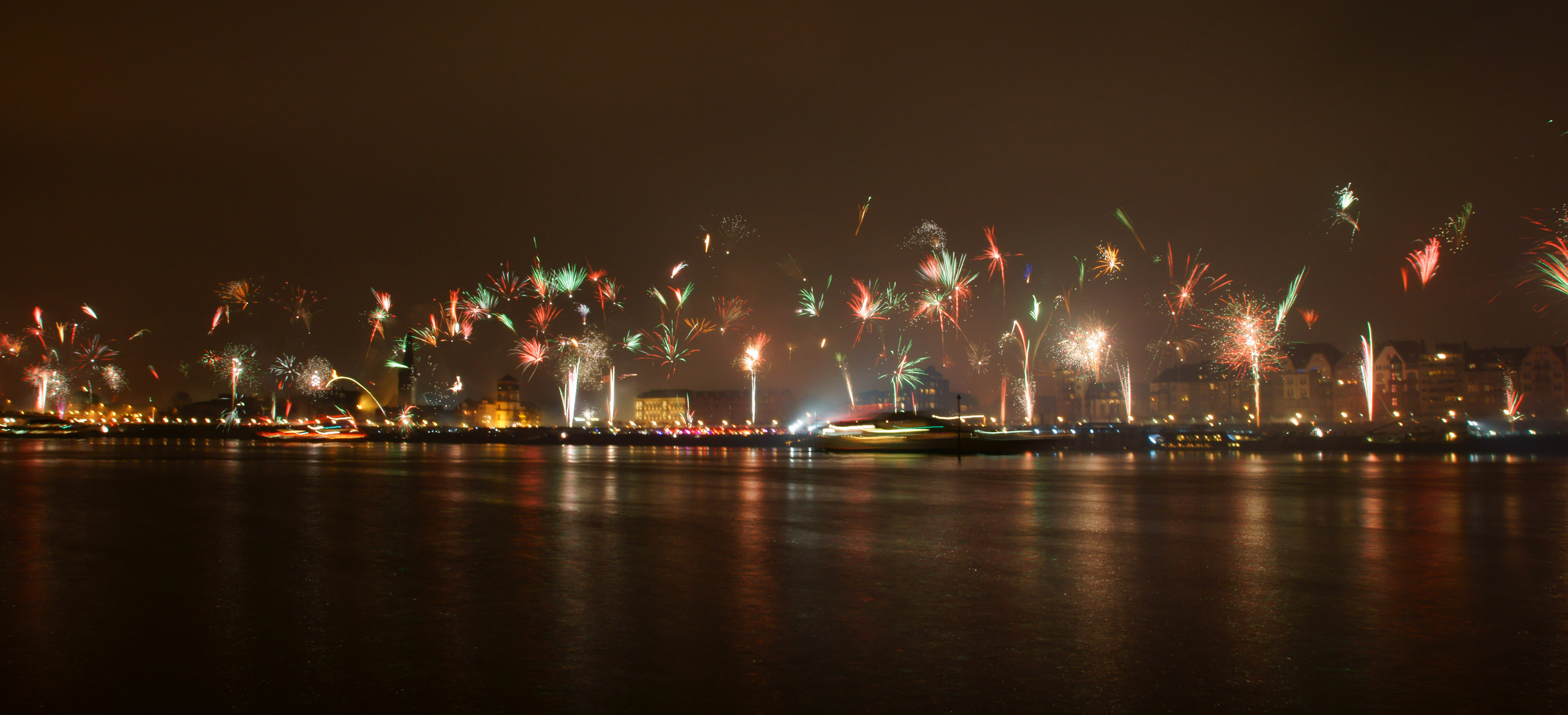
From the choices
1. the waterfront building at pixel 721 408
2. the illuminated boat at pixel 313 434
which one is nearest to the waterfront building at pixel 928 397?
the waterfront building at pixel 721 408

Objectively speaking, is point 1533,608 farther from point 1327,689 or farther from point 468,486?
point 468,486

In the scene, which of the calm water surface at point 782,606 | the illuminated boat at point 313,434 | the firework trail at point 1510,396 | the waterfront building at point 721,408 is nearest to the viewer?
the calm water surface at point 782,606

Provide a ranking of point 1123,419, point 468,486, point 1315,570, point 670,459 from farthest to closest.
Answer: point 1123,419, point 670,459, point 468,486, point 1315,570

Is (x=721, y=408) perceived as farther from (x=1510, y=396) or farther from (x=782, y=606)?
(x=782, y=606)

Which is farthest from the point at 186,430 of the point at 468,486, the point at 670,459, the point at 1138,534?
the point at 1138,534

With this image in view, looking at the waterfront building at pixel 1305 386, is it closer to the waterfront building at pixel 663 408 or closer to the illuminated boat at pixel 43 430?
the waterfront building at pixel 663 408

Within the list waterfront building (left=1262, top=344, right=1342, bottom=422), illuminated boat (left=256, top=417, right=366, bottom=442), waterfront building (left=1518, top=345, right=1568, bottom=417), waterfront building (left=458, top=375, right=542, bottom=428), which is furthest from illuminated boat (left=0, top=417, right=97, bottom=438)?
waterfront building (left=1518, top=345, right=1568, bottom=417)
